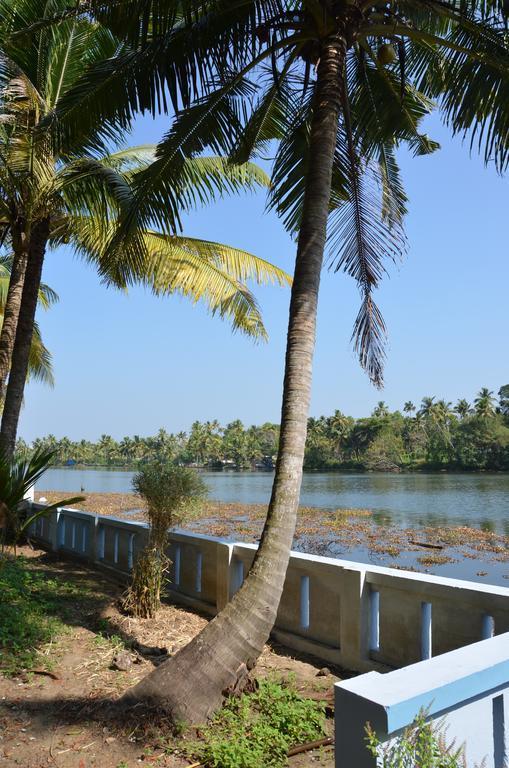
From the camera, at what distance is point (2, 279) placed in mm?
16141

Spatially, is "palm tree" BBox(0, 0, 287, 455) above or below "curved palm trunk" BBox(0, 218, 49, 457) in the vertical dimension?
above

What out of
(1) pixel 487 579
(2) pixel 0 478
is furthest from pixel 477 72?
(1) pixel 487 579

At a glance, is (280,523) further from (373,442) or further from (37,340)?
(373,442)

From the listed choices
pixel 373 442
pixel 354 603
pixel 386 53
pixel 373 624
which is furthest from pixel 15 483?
pixel 373 442

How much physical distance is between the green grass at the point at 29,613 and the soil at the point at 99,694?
11cm

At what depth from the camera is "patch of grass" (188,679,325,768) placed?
3.11 meters

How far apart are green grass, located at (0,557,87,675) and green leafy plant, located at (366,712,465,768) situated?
348 centimetres

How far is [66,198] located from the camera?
8.91 m

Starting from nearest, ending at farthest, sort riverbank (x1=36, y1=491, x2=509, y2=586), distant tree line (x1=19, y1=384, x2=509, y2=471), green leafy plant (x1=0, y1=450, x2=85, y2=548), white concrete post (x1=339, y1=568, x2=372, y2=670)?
white concrete post (x1=339, y1=568, x2=372, y2=670) → green leafy plant (x1=0, y1=450, x2=85, y2=548) → riverbank (x1=36, y1=491, x2=509, y2=586) → distant tree line (x1=19, y1=384, x2=509, y2=471)

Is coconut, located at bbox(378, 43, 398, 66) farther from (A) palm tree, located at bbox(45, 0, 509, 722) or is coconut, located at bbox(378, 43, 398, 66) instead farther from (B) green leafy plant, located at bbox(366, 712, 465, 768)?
(B) green leafy plant, located at bbox(366, 712, 465, 768)

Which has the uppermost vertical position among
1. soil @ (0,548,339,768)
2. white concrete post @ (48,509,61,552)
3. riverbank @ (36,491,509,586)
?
white concrete post @ (48,509,61,552)

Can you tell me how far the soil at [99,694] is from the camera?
10.4ft

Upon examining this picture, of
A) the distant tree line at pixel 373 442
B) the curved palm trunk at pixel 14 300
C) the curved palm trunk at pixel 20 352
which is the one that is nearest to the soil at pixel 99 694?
the curved palm trunk at pixel 20 352

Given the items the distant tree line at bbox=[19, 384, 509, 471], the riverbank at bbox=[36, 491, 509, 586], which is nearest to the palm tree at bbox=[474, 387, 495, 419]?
the distant tree line at bbox=[19, 384, 509, 471]
